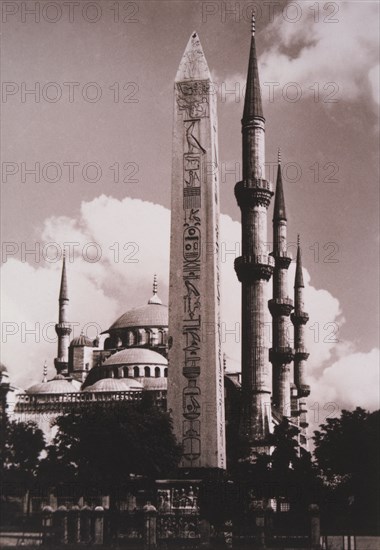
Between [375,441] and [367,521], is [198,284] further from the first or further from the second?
[375,441]

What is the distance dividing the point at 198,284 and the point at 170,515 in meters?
4.20

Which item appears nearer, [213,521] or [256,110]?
[213,521]

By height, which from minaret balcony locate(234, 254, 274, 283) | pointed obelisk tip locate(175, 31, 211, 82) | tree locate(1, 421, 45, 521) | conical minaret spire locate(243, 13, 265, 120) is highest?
conical minaret spire locate(243, 13, 265, 120)

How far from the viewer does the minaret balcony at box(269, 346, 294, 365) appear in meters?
35.7

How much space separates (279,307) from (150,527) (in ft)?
77.1

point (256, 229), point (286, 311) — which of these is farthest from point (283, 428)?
point (286, 311)

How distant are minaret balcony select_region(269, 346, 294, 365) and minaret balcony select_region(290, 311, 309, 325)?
8.78 meters

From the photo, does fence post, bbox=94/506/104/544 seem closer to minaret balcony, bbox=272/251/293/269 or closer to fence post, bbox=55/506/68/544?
fence post, bbox=55/506/68/544

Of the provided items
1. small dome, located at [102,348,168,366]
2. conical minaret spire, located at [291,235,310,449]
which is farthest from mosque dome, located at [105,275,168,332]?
conical minaret spire, located at [291,235,310,449]

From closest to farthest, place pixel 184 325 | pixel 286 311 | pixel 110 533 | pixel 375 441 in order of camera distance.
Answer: pixel 110 533, pixel 184 325, pixel 375 441, pixel 286 311

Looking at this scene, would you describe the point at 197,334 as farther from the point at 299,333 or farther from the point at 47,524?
the point at 299,333

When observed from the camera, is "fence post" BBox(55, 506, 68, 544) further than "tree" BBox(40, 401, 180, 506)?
No

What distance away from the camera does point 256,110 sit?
28.9 m

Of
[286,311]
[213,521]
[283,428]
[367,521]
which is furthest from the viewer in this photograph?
[286,311]
